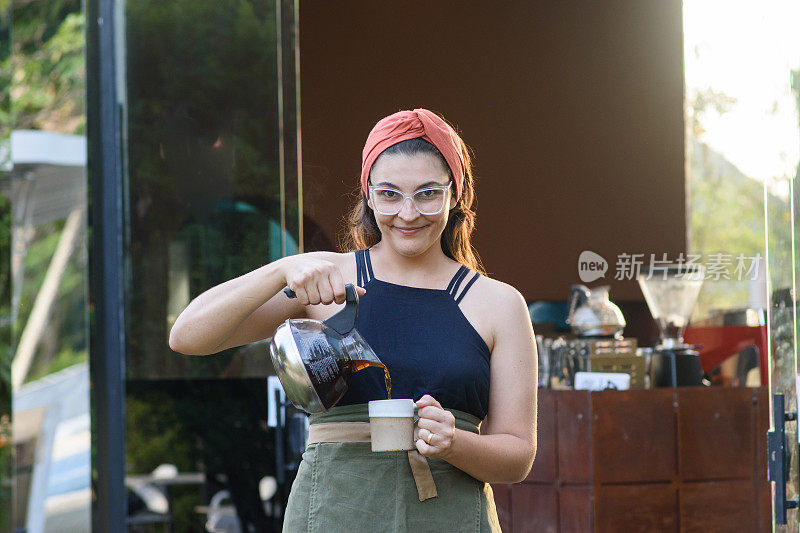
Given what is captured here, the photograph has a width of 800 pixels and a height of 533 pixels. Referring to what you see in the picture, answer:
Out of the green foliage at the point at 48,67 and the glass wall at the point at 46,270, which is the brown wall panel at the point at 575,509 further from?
the green foliage at the point at 48,67

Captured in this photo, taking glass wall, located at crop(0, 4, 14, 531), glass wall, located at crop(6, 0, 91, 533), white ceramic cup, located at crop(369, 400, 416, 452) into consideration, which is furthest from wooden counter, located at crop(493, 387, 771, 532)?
white ceramic cup, located at crop(369, 400, 416, 452)

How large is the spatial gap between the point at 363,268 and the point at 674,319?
280 cm

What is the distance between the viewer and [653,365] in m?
3.82

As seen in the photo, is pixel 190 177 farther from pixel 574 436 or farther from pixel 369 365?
pixel 369 365

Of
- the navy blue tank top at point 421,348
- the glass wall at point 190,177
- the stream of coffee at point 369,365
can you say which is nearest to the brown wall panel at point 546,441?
the glass wall at point 190,177

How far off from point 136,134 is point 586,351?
1857 millimetres

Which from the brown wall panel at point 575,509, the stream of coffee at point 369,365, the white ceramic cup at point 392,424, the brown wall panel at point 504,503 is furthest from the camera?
the brown wall panel at point 504,503

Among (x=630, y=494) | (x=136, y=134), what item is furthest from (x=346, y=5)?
(x=630, y=494)

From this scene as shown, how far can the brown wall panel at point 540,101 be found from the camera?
399 centimetres

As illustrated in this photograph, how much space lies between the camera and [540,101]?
16.2 feet

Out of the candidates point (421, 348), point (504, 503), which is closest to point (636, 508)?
point (504, 503)

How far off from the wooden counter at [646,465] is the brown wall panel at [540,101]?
1.23 m

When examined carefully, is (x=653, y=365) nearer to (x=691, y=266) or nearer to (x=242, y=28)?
(x=691, y=266)

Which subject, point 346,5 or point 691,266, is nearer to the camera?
point 346,5
